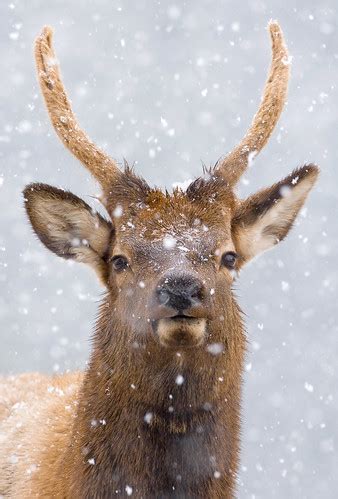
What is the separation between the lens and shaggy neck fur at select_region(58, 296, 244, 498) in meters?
5.57

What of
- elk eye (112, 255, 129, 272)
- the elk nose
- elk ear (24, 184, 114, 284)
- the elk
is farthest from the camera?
elk ear (24, 184, 114, 284)

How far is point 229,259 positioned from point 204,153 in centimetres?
3019

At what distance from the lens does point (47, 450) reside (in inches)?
247

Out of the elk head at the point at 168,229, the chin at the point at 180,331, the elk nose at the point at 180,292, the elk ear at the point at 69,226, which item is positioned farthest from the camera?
the elk ear at the point at 69,226

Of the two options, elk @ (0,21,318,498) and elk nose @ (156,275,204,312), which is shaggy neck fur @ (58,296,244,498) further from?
elk nose @ (156,275,204,312)

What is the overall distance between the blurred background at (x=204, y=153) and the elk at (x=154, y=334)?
9321 mm

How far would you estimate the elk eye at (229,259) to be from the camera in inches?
231

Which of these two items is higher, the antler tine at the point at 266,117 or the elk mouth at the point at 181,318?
the antler tine at the point at 266,117

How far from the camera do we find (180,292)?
5109 millimetres

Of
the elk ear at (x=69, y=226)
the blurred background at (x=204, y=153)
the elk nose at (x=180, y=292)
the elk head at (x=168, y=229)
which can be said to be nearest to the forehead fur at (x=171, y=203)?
the elk head at (x=168, y=229)

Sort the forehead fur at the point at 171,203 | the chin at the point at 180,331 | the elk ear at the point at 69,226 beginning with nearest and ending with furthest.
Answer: the chin at the point at 180,331, the forehead fur at the point at 171,203, the elk ear at the point at 69,226

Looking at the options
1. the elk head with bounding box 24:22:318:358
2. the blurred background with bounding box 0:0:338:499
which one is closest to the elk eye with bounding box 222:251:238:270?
the elk head with bounding box 24:22:318:358

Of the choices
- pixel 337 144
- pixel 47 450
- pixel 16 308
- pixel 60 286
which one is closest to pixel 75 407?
pixel 47 450

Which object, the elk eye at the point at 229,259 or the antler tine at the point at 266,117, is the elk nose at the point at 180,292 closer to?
the elk eye at the point at 229,259
